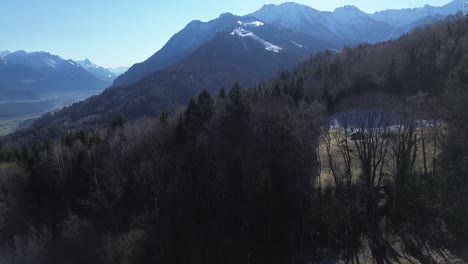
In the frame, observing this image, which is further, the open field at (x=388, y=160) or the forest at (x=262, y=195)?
the open field at (x=388, y=160)

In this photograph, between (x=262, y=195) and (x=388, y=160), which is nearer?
(x=262, y=195)

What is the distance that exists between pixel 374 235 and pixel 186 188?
20.3 meters

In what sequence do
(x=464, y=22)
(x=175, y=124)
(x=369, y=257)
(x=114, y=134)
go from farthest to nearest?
(x=464, y=22) → (x=114, y=134) → (x=175, y=124) → (x=369, y=257)

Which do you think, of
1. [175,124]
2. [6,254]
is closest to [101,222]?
[6,254]

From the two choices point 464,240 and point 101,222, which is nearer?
point 464,240

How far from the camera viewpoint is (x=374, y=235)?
36781mm

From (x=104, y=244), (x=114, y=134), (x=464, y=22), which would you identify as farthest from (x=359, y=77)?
(x=104, y=244)

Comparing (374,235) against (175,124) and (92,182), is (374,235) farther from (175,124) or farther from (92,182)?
(92,182)

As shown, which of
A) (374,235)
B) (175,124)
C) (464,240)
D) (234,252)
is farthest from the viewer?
(175,124)

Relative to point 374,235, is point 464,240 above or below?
above

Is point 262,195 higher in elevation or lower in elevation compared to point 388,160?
lower

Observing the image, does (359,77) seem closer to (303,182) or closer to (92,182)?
(303,182)

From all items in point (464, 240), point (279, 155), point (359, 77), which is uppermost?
point (359, 77)

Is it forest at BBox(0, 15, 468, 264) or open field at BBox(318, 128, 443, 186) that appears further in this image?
open field at BBox(318, 128, 443, 186)
